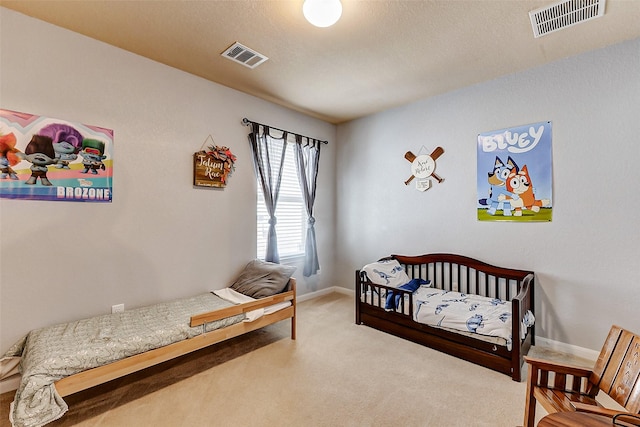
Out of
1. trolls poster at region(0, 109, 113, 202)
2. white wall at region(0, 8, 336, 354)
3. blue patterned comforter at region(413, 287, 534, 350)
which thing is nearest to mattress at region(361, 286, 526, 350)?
blue patterned comforter at region(413, 287, 534, 350)

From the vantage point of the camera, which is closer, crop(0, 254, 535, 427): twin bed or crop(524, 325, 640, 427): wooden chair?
crop(524, 325, 640, 427): wooden chair

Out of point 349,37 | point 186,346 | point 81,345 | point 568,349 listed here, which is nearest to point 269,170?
point 349,37

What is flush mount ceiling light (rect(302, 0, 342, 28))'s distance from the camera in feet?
6.21

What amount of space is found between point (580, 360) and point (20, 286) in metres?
4.61

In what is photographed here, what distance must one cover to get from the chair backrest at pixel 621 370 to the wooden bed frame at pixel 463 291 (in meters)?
0.78

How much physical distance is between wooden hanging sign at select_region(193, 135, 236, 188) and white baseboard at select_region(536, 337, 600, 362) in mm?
3630

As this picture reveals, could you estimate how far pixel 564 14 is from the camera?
2121 millimetres

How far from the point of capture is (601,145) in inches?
102

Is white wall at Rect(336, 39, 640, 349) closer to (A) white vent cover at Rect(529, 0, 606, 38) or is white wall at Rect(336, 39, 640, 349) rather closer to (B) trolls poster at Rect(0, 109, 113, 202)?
(A) white vent cover at Rect(529, 0, 606, 38)

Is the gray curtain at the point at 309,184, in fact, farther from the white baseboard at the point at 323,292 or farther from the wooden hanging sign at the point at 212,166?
the wooden hanging sign at the point at 212,166

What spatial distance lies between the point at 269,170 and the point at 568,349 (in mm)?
3595

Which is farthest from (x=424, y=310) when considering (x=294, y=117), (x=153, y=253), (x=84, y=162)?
(x=84, y=162)

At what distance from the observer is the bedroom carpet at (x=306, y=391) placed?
187cm

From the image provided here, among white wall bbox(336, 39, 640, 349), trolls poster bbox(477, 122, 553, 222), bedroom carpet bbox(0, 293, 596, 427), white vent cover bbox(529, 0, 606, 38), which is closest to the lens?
bedroom carpet bbox(0, 293, 596, 427)
